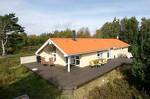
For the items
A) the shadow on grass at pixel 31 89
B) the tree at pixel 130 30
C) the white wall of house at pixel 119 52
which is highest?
the tree at pixel 130 30

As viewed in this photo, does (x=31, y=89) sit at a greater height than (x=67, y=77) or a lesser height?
lesser

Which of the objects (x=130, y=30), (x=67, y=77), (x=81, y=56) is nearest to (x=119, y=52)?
(x=81, y=56)

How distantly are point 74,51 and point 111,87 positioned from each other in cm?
625

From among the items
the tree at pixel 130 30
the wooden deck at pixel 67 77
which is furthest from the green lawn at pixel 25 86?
the tree at pixel 130 30

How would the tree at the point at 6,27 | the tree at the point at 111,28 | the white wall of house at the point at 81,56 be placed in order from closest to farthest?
the white wall of house at the point at 81,56, the tree at the point at 6,27, the tree at the point at 111,28

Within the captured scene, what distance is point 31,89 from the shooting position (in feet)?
56.3

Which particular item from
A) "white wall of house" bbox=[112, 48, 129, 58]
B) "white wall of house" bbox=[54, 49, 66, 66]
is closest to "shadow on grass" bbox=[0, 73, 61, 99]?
"white wall of house" bbox=[54, 49, 66, 66]

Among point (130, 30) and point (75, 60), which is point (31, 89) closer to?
point (75, 60)

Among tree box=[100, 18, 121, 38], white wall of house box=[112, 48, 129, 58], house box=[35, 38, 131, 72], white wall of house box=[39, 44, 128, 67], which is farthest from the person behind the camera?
tree box=[100, 18, 121, 38]

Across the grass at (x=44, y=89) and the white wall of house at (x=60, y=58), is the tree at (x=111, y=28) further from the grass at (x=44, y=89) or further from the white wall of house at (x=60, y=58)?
the grass at (x=44, y=89)

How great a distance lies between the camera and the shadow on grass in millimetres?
15728

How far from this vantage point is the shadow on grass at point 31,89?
15.7 metres

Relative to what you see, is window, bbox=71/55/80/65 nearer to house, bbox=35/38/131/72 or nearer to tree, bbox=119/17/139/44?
house, bbox=35/38/131/72

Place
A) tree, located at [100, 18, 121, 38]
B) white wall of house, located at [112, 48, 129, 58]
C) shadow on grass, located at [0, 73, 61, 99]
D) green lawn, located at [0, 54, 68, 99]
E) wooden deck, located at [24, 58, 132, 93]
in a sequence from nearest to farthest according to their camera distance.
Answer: shadow on grass, located at [0, 73, 61, 99] → green lawn, located at [0, 54, 68, 99] → wooden deck, located at [24, 58, 132, 93] → white wall of house, located at [112, 48, 129, 58] → tree, located at [100, 18, 121, 38]
